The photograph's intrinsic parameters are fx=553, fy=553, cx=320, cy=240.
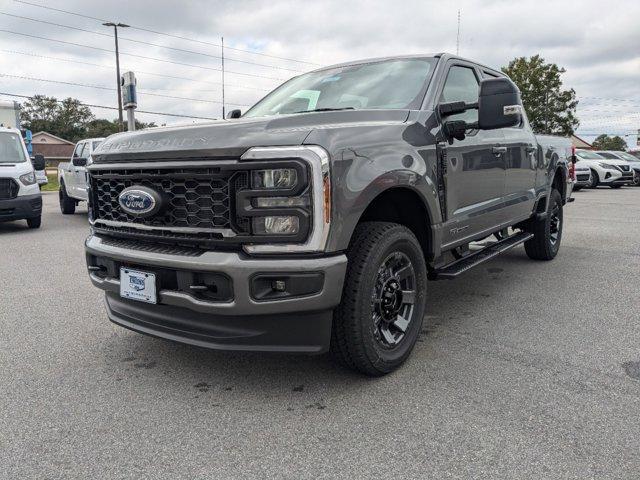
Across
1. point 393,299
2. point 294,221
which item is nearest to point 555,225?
point 393,299

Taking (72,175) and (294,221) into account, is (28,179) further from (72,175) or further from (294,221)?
(294,221)

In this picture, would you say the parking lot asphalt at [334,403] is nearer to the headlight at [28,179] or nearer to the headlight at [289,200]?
the headlight at [289,200]

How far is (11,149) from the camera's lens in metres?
9.78

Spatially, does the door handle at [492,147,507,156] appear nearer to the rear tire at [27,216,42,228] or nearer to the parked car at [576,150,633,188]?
the rear tire at [27,216,42,228]

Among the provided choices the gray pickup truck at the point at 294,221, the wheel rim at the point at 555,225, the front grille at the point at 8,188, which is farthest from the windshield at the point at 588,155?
the gray pickup truck at the point at 294,221

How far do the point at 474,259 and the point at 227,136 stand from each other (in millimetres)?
2290

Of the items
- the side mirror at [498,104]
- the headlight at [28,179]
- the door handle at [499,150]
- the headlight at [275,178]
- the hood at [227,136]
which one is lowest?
the headlight at [28,179]

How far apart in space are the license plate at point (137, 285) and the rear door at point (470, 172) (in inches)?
73.2

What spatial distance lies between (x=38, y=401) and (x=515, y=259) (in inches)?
204

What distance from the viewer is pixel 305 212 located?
250 cm

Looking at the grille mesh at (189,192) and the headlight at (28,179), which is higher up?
the grille mesh at (189,192)

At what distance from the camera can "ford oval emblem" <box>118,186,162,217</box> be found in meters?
2.79

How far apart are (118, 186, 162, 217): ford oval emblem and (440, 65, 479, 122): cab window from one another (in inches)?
79.3

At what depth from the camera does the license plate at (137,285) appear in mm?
2768
